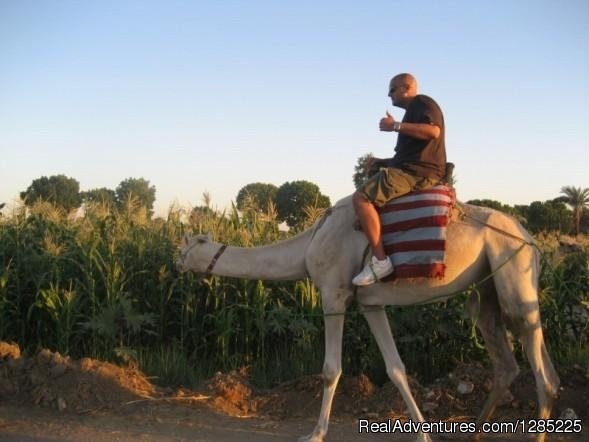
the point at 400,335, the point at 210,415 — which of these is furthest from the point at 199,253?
the point at 400,335

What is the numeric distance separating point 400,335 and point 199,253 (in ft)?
10.4

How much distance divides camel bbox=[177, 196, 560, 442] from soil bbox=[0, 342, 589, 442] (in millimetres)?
708

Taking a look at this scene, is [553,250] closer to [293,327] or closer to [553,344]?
[553,344]

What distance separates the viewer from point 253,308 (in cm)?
810

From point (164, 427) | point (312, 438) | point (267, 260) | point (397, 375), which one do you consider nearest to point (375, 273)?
point (397, 375)

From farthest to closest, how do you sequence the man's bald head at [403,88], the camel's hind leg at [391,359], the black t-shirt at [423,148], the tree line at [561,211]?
the tree line at [561,211]
the man's bald head at [403,88]
the black t-shirt at [423,148]
the camel's hind leg at [391,359]

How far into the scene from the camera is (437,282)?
5504 millimetres

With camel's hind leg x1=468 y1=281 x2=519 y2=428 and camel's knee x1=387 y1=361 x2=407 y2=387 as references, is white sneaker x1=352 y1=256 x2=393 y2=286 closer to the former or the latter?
camel's knee x1=387 y1=361 x2=407 y2=387

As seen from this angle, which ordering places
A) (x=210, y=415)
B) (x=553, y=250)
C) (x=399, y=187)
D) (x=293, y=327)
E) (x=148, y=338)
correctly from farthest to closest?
(x=553, y=250)
(x=148, y=338)
(x=293, y=327)
(x=210, y=415)
(x=399, y=187)

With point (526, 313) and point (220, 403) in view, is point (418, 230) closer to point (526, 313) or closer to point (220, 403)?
point (526, 313)

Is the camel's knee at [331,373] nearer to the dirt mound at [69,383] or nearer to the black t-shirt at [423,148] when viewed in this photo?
the black t-shirt at [423,148]

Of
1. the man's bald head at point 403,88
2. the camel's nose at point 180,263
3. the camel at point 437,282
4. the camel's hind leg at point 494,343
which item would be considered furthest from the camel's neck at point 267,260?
the camel's hind leg at point 494,343

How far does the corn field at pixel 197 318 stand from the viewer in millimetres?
7812

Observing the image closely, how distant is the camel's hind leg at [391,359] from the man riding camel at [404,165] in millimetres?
472
